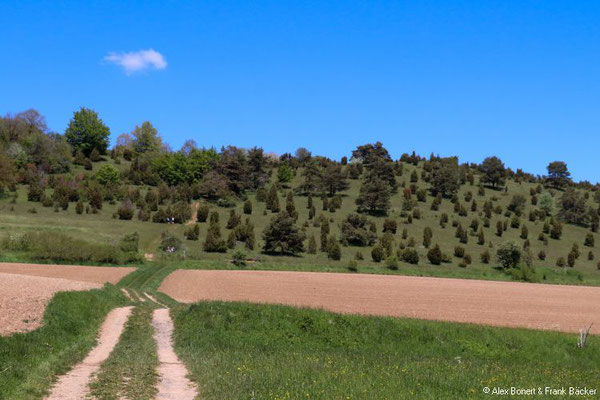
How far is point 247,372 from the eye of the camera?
40.5 feet

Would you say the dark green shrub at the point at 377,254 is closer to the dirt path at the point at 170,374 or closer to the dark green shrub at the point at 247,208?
the dark green shrub at the point at 247,208

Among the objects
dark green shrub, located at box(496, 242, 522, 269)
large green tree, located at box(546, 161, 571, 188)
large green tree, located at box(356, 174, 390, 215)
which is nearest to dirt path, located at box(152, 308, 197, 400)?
dark green shrub, located at box(496, 242, 522, 269)

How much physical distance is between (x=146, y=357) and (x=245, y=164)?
99.3 meters

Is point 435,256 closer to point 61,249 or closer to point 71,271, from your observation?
point 71,271

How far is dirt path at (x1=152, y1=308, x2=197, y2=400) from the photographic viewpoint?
36.5 feet

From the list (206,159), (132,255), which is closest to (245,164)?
(206,159)

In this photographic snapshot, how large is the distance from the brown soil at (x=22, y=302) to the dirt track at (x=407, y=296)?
34.6 feet

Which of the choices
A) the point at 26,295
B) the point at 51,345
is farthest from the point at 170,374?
the point at 26,295

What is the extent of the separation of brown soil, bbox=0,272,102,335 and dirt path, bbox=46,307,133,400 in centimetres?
262

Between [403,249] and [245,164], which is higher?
[245,164]

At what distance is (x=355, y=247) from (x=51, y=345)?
2546 inches

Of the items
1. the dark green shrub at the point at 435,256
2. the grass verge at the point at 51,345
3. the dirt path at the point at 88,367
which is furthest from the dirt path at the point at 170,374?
the dark green shrub at the point at 435,256

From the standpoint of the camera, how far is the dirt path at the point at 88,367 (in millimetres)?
10938

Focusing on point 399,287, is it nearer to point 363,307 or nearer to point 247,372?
point 363,307
